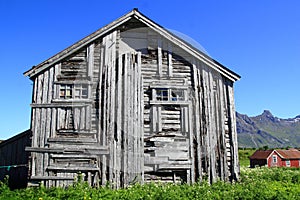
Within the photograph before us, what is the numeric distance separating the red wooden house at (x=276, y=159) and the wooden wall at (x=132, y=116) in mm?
54123

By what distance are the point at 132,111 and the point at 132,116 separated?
0.72ft

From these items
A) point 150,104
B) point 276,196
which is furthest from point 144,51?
point 276,196

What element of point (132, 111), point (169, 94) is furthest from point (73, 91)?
Answer: point (169, 94)

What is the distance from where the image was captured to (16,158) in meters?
13.9

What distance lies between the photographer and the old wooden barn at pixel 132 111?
11.6m

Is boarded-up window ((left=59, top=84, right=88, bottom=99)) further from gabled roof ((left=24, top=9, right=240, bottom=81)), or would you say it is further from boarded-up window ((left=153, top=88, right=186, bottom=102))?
boarded-up window ((left=153, top=88, right=186, bottom=102))

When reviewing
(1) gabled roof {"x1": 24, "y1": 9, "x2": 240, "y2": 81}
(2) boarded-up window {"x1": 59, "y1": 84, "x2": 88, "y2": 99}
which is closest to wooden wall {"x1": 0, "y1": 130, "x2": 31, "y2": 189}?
(2) boarded-up window {"x1": 59, "y1": 84, "x2": 88, "y2": 99}

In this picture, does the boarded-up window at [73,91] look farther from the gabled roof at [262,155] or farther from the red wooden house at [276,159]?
the gabled roof at [262,155]

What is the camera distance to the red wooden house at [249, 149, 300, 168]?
61200mm

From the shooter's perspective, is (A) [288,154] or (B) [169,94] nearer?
(B) [169,94]

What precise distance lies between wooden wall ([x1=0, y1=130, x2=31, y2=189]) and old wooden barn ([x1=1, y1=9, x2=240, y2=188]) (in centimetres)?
252

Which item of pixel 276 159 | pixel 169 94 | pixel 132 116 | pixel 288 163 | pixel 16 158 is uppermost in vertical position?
pixel 169 94

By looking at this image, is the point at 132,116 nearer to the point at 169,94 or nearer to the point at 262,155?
the point at 169,94

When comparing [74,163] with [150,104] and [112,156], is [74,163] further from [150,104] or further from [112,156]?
[150,104]
